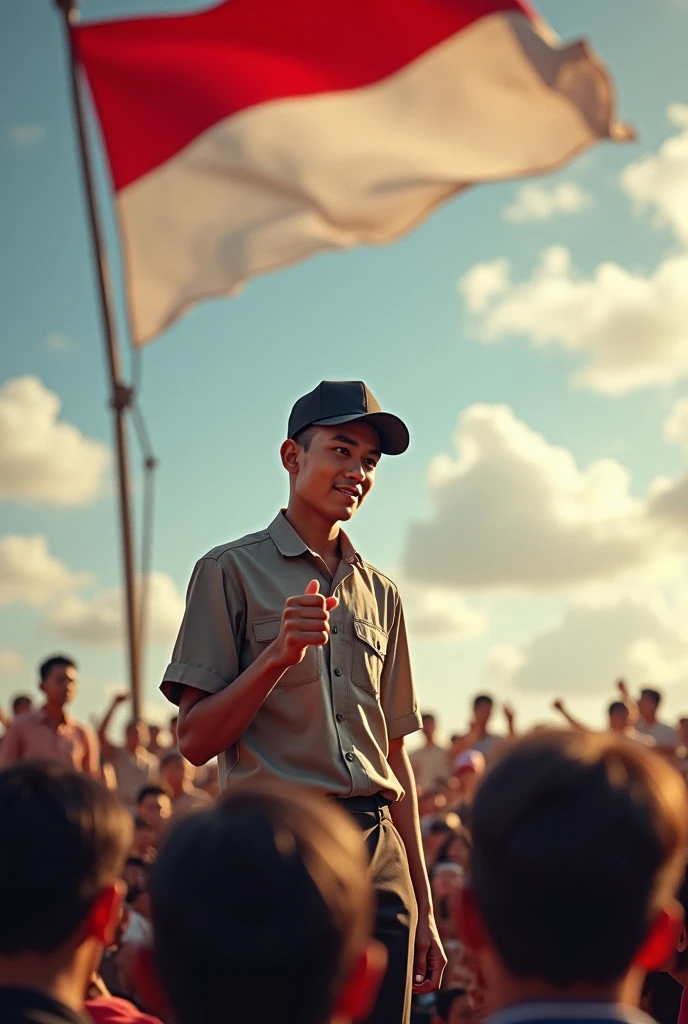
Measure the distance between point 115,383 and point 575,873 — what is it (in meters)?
7.02

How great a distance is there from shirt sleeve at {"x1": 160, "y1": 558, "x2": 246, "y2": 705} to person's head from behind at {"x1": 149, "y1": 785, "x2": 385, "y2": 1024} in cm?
166

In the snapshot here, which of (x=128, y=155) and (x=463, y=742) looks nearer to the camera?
(x=128, y=155)

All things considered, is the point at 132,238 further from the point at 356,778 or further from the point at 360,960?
the point at 360,960

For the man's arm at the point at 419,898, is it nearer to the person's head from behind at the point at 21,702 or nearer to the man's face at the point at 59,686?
the man's face at the point at 59,686

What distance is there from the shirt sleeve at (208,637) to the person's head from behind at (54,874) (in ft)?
4.42

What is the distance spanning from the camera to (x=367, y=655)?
3506 millimetres

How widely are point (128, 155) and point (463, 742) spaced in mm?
7316

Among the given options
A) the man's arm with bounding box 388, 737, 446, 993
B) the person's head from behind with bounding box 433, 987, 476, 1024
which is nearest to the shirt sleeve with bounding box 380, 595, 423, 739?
the man's arm with bounding box 388, 737, 446, 993

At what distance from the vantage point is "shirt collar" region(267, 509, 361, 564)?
11.5 ft

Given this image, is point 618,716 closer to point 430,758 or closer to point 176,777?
point 430,758

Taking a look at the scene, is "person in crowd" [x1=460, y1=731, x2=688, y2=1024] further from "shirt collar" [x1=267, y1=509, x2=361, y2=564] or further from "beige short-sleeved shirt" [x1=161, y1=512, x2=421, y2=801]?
"shirt collar" [x1=267, y1=509, x2=361, y2=564]

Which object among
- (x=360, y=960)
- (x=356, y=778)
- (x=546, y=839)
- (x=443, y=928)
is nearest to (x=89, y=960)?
(x=360, y=960)

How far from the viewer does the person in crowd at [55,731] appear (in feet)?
25.3

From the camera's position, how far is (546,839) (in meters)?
1.61
